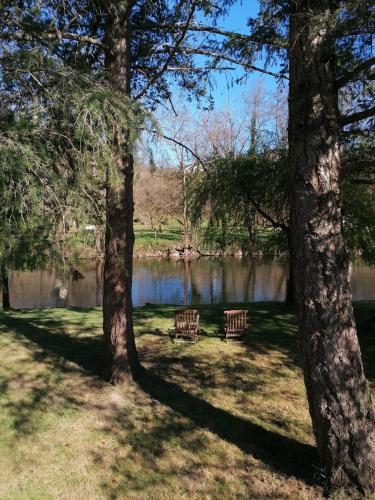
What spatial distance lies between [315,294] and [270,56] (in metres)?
3.35

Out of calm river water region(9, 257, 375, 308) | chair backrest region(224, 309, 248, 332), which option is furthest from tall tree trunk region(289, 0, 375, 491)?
calm river water region(9, 257, 375, 308)

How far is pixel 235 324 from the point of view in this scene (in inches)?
373

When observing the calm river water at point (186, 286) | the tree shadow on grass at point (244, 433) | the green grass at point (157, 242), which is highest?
the green grass at point (157, 242)

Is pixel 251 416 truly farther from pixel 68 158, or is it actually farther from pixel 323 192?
pixel 68 158

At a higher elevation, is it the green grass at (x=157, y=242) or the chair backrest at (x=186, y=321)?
the green grass at (x=157, y=242)

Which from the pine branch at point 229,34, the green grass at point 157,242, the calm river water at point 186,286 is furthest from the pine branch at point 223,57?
the green grass at point 157,242

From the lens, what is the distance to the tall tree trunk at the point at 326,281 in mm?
4418

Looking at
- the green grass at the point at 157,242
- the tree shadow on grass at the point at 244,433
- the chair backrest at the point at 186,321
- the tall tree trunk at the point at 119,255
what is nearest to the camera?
the tree shadow on grass at the point at 244,433

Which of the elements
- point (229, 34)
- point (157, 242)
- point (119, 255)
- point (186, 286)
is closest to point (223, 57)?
point (229, 34)

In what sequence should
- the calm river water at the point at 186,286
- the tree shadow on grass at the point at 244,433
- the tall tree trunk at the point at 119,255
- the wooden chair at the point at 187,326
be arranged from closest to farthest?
the tree shadow on grass at the point at 244,433 → the tall tree trunk at the point at 119,255 → the wooden chair at the point at 187,326 → the calm river water at the point at 186,286

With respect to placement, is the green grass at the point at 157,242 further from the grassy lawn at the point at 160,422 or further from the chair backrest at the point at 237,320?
the grassy lawn at the point at 160,422

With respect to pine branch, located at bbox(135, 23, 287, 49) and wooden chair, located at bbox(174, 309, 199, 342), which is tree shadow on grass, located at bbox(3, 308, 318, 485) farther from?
pine branch, located at bbox(135, 23, 287, 49)

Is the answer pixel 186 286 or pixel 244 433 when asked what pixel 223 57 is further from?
pixel 186 286

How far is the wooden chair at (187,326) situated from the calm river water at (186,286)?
26.0 ft
